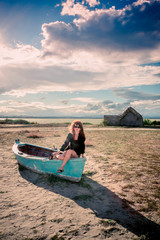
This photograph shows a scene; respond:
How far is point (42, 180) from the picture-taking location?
202 inches

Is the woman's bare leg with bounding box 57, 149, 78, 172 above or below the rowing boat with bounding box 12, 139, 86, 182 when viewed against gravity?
above

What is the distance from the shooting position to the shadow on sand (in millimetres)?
3006

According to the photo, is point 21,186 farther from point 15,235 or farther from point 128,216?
point 128,216

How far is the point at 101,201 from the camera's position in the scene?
3.91m

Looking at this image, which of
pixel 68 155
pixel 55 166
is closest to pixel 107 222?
pixel 68 155

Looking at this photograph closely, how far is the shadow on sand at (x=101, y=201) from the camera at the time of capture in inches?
118

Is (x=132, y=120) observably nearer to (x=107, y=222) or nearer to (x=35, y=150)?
(x=35, y=150)

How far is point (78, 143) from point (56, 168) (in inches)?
43.0

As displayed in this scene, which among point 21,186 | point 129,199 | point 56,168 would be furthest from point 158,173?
point 21,186

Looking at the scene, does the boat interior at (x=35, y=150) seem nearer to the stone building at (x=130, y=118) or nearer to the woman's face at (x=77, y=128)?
the woman's face at (x=77, y=128)

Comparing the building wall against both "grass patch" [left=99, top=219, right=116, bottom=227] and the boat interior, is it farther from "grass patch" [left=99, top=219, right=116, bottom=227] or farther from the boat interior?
"grass patch" [left=99, top=219, right=116, bottom=227]

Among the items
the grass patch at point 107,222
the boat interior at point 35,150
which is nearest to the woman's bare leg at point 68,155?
the grass patch at point 107,222

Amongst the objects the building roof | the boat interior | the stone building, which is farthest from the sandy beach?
the stone building

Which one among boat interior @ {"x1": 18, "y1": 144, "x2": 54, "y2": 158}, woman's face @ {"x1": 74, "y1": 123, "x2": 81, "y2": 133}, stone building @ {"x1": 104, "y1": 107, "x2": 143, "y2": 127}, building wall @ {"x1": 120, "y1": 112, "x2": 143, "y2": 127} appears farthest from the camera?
building wall @ {"x1": 120, "y1": 112, "x2": 143, "y2": 127}
